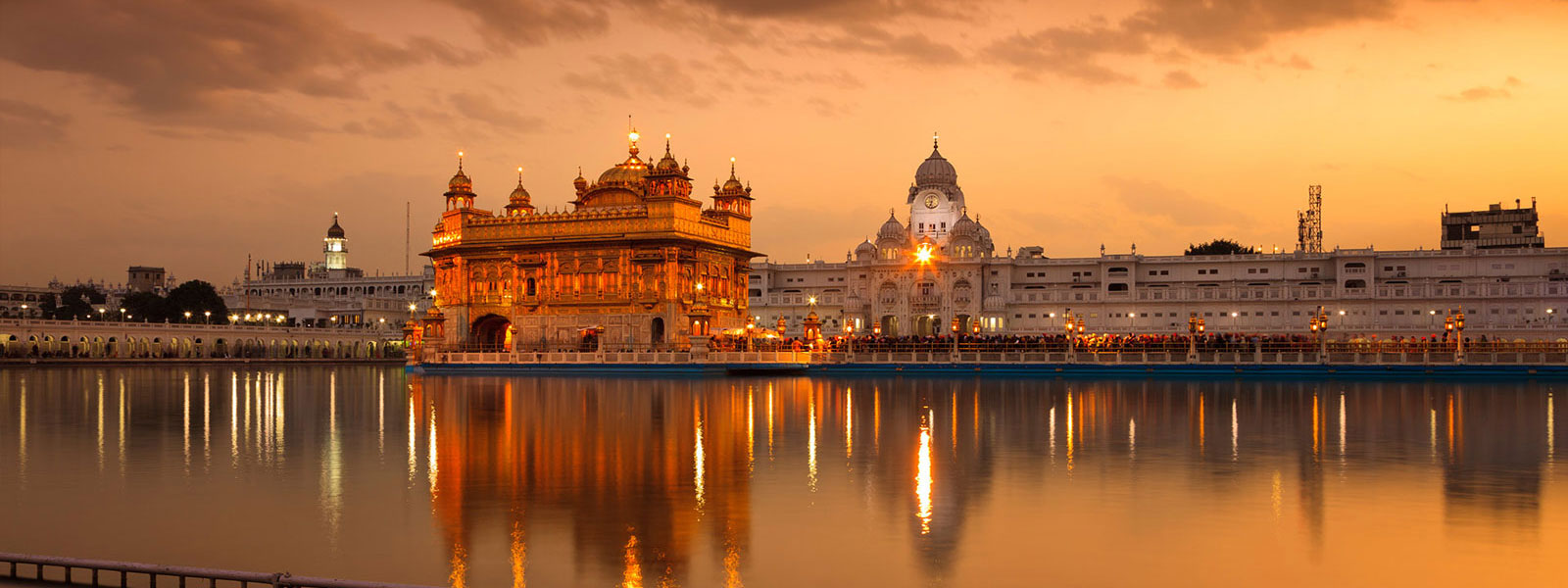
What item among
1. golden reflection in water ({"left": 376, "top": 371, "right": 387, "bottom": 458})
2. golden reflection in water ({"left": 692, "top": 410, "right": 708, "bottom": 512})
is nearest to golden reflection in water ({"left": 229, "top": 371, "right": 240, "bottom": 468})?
golden reflection in water ({"left": 376, "top": 371, "right": 387, "bottom": 458})

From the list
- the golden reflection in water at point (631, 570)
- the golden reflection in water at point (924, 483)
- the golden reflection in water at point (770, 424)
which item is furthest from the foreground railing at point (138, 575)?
the golden reflection in water at point (770, 424)

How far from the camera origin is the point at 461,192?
68.6 meters

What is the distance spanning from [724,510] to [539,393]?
2449 centimetres

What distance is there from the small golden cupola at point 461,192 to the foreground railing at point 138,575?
59.3m

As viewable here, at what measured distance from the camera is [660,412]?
1108 inches

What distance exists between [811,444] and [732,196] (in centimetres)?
5049

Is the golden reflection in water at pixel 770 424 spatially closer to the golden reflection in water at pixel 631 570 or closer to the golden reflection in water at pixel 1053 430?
the golden reflection in water at pixel 1053 430

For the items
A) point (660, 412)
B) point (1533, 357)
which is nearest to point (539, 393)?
point (660, 412)

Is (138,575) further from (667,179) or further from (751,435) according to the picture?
(667,179)

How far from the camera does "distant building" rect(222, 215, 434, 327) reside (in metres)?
132

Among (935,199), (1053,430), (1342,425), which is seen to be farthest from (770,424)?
(935,199)

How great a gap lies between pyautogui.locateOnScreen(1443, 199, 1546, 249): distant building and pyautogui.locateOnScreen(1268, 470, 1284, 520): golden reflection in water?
10990 cm

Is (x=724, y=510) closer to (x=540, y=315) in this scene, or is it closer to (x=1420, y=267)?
(x=540, y=315)

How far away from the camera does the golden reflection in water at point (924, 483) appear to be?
12.8m
